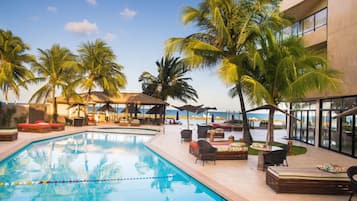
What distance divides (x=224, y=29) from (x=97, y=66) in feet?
45.2

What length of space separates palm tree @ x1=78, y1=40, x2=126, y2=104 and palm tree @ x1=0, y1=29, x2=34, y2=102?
12.5 ft

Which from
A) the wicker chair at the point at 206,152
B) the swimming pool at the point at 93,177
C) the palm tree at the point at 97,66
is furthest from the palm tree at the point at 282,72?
the palm tree at the point at 97,66

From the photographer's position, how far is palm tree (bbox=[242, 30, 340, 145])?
398 inches

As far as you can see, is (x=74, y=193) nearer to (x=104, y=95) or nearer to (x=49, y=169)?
(x=49, y=169)

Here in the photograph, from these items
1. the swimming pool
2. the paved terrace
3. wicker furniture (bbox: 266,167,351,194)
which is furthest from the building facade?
the swimming pool

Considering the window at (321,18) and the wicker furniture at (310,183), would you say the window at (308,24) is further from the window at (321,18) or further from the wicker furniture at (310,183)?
the wicker furniture at (310,183)

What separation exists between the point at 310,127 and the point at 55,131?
580 inches

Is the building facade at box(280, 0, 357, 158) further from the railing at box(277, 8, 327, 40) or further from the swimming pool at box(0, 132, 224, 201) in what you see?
the swimming pool at box(0, 132, 224, 201)

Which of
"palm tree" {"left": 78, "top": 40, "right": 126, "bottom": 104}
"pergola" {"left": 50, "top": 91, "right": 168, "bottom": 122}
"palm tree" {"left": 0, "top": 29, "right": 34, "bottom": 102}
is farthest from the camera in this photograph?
"pergola" {"left": 50, "top": 91, "right": 168, "bottom": 122}

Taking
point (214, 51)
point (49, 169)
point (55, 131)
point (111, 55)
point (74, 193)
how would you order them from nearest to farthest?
point (74, 193) < point (49, 169) < point (214, 51) < point (55, 131) < point (111, 55)

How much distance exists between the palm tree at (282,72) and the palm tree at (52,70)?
1436cm

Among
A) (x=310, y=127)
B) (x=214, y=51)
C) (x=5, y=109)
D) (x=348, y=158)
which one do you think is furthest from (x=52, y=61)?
(x=348, y=158)

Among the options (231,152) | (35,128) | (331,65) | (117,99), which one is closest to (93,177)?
(231,152)

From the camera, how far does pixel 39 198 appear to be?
20.4ft
